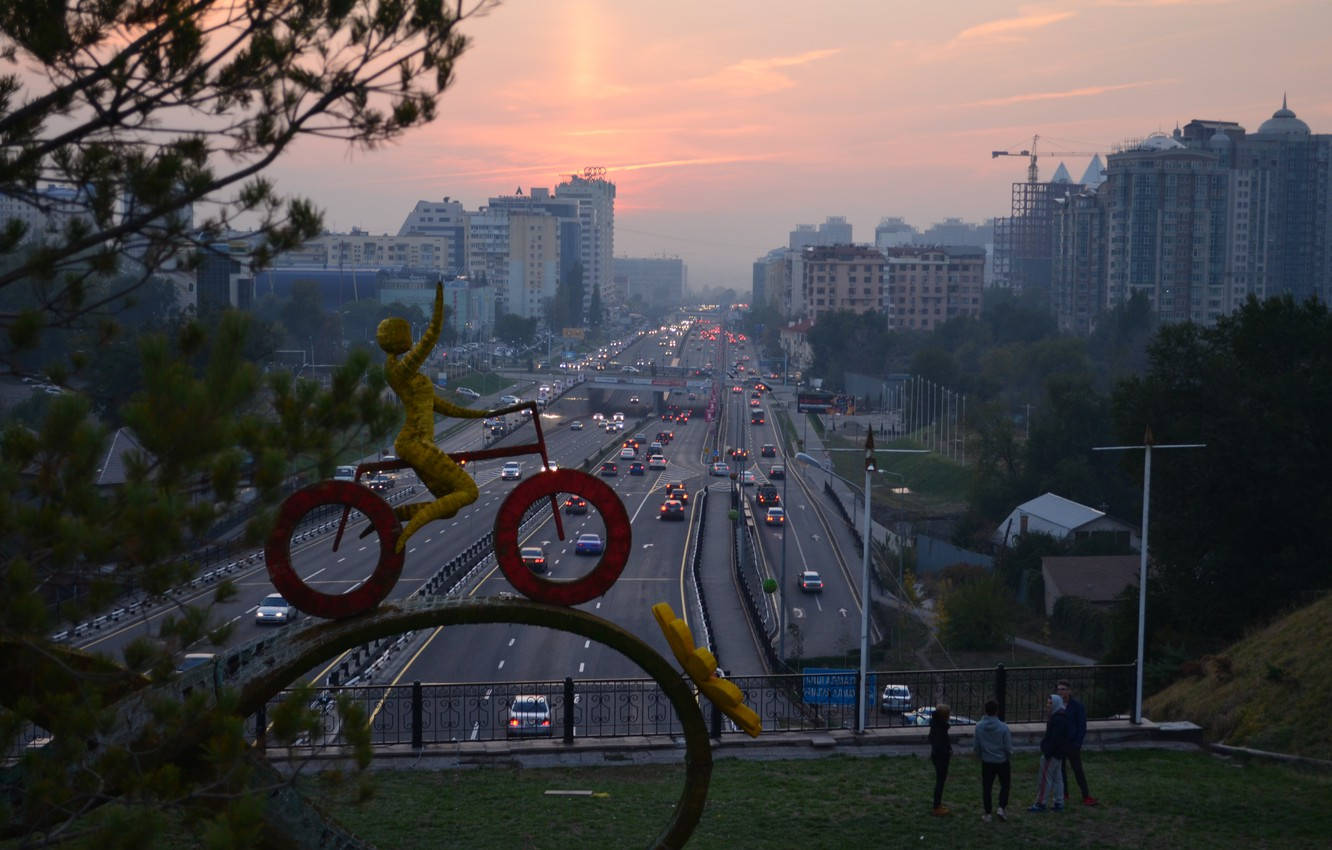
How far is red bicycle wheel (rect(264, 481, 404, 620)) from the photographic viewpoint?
728 centimetres

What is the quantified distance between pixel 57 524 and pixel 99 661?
4.27ft

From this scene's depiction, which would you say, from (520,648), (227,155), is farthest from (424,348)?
(520,648)

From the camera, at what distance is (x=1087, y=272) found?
109812mm

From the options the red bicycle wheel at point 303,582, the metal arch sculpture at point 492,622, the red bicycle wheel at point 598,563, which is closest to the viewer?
the red bicycle wheel at point 303,582

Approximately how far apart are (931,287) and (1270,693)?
118m

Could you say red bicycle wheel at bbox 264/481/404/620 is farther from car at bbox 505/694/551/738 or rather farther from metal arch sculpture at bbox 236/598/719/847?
car at bbox 505/694/551/738

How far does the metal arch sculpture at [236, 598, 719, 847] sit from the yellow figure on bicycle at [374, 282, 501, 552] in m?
0.51

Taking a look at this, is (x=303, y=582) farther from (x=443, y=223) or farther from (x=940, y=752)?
(x=443, y=223)

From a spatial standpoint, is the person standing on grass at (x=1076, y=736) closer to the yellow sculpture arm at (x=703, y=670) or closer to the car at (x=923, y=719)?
the car at (x=923, y=719)

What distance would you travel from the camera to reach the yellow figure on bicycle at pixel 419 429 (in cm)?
795

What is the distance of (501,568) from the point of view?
783 centimetres

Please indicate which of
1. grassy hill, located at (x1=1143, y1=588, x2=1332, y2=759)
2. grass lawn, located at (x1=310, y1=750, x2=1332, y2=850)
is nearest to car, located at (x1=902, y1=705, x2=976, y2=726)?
grass lawn, located at (x1=310, y1=750, x2=1332, y2=850)

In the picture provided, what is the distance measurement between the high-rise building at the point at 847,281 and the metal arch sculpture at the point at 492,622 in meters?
124

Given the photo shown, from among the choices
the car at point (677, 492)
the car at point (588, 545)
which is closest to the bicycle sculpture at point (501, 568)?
the car at point (588, 545)
